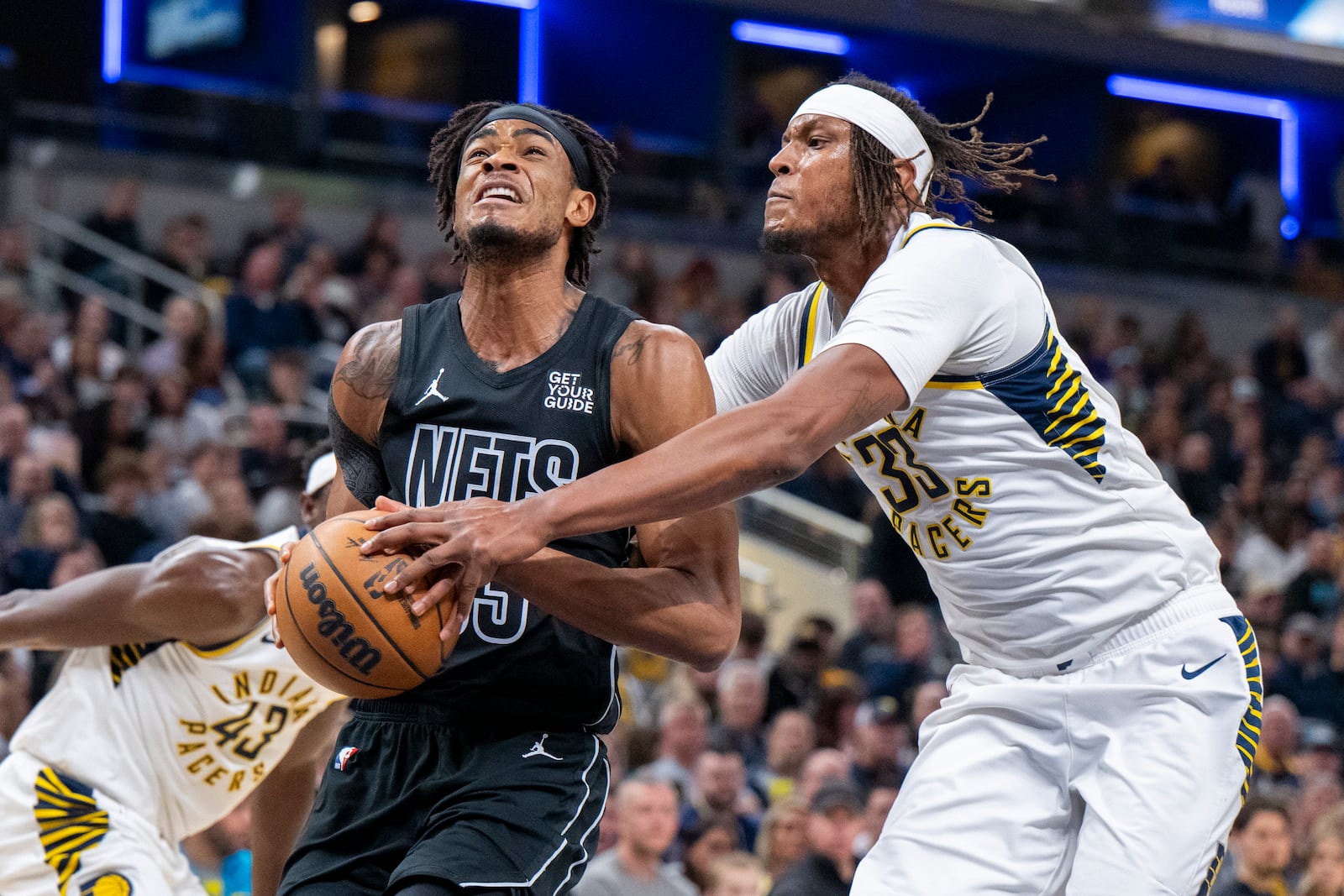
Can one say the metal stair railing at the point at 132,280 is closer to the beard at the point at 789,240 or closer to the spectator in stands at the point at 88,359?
the spectator in stands at the point at 88,359

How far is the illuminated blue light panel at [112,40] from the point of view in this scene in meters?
17.2

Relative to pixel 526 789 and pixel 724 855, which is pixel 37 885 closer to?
pixel 526 789

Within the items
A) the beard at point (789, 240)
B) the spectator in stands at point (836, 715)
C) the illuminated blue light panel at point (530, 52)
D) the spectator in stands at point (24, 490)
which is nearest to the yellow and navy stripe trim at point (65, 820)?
the beard at point (789, 240)

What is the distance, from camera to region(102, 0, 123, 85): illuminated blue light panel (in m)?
17.2

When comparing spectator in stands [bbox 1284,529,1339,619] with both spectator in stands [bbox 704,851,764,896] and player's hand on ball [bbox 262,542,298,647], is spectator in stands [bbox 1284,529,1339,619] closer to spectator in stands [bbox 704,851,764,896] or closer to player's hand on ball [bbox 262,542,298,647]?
spectator in stands [bbox 704,851,764,896]

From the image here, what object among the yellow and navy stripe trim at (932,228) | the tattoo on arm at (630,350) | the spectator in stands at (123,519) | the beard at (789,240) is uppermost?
the yellow and navy stripe trim at (932,228)

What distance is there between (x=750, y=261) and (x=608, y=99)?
4402 mm

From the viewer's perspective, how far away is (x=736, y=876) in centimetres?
674

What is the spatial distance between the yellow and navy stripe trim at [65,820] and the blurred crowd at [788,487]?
6.00 ft

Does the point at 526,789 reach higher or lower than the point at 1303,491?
higher

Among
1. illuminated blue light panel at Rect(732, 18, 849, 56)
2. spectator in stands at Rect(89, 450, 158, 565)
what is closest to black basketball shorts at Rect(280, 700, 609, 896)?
spectator in stands at Rect(89, 450, 158, 565)

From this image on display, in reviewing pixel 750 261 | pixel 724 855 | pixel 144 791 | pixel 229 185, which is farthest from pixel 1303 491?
pixel 144 791

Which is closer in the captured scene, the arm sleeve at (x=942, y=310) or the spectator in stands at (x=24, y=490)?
the arm sleeve at (x=942, y=310)

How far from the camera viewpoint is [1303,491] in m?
13.0
